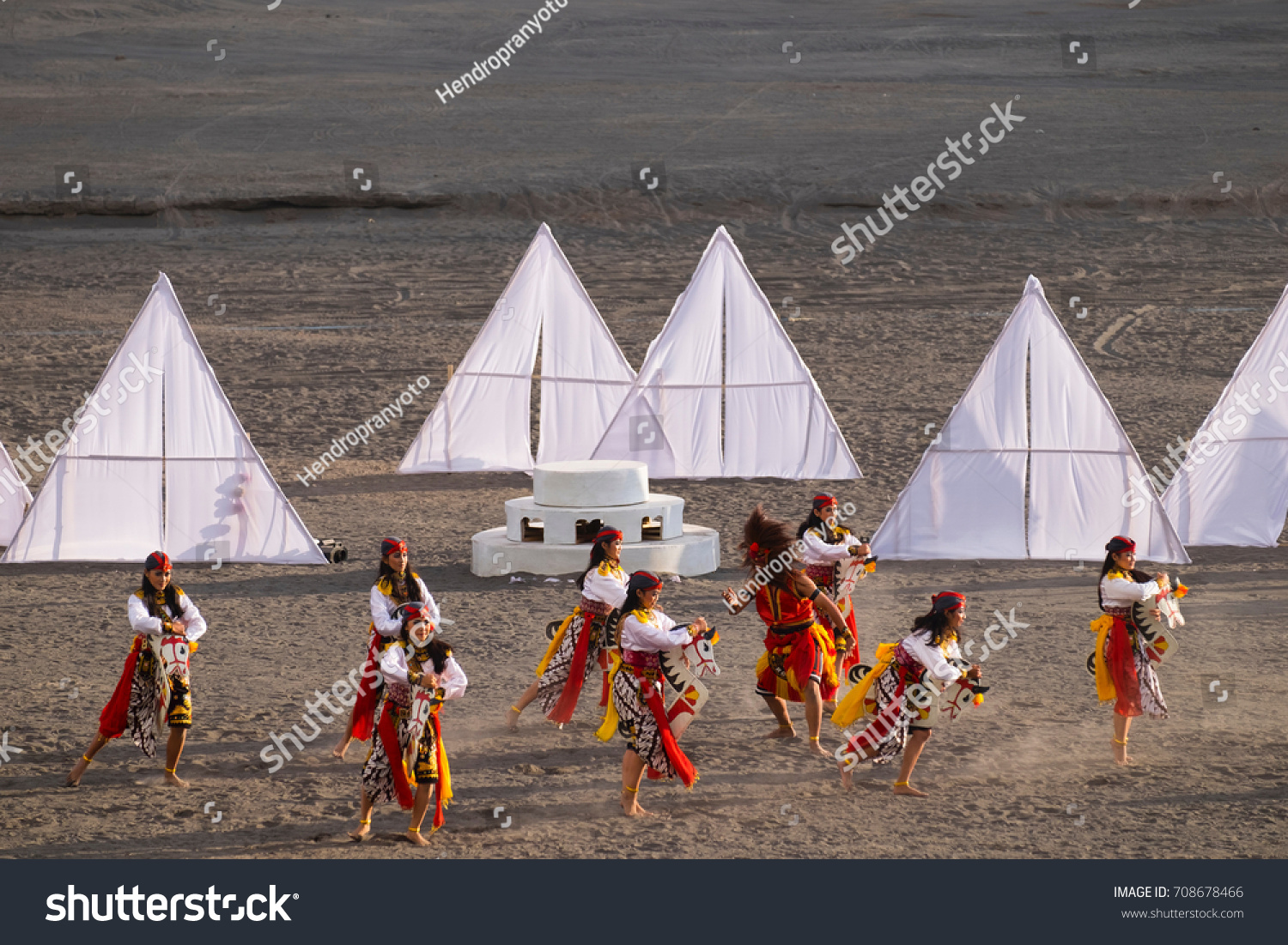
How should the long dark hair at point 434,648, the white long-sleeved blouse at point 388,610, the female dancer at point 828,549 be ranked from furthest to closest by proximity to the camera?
the female dancer at point 828,549 < the white long-sleeved blouse at point 388,610 < the long dark hair at point 434,648

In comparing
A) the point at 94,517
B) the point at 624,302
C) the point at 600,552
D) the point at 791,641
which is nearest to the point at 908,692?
the point at 791,641

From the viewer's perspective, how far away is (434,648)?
8.45 meters

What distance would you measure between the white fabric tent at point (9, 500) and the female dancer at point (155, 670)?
21.6 feet

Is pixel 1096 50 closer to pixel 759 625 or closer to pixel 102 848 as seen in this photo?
pixel 759 625

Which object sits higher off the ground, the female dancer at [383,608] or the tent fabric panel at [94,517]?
the tent fabric panel at [94,517]

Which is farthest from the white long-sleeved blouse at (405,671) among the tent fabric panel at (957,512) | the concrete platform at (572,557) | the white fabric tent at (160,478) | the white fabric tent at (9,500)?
the white fabric tent at (9,500)

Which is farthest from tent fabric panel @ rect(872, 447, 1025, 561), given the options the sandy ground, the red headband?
the red headband

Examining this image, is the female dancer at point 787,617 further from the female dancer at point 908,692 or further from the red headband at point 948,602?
the red headband at point 948,602

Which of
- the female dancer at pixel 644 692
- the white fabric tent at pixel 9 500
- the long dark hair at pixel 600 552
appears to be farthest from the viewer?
the white fabric tent at pixel 9 500

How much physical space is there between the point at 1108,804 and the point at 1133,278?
19853 millimetres

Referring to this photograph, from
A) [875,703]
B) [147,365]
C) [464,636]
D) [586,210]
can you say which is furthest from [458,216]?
[875,703]

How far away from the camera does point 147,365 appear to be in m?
14.2

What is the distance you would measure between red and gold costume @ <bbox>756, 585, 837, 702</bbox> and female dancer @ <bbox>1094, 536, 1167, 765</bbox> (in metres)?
1.73

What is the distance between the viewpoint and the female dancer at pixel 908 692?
29.5 feet
